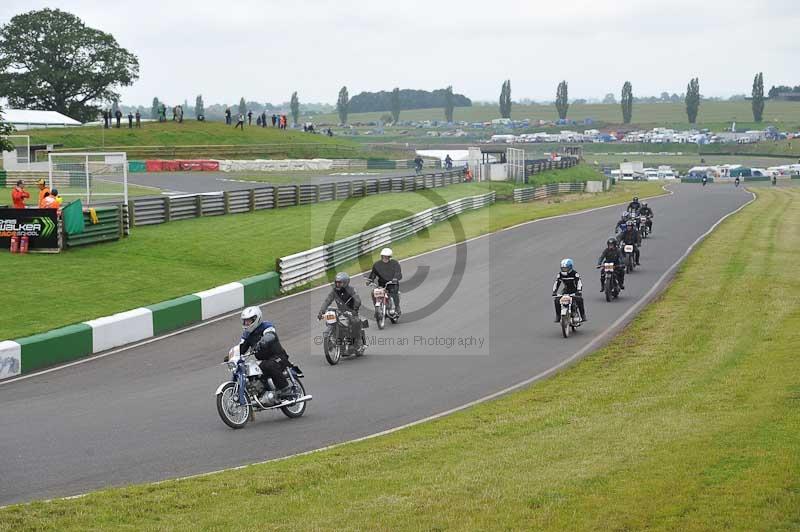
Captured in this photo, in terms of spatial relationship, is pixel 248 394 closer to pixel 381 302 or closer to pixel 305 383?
pixel 305 383

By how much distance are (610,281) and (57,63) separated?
3423 inches

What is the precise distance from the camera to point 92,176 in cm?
3612

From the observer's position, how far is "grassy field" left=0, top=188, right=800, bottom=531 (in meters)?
9.41

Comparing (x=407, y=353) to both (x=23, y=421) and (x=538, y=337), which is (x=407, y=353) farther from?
(x=23, y=421)

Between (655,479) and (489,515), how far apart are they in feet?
6.13

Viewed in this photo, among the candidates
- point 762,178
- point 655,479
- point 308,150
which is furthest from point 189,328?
point 762,178

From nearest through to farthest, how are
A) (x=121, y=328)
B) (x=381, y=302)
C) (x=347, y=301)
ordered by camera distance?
(x=347, y=301) < (x=121, y=328) < (x=381, y=302)

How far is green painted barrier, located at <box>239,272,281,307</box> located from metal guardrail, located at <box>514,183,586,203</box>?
1472 inches

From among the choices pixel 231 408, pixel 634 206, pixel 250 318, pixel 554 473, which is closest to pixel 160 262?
pixel 250 318

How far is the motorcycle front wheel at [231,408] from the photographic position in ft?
49.2

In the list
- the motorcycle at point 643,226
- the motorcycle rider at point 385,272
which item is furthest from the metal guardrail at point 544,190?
the motorcycle rider at point 385,272

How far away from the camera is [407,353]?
21797 millimetres

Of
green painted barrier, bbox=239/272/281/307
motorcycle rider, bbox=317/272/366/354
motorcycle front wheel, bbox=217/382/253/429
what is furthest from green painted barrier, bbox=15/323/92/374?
green painted barrier, bbox=239/272/281/307

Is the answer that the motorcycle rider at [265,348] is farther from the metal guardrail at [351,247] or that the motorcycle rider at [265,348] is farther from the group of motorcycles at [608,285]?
the metal guardrail at [351,247]
